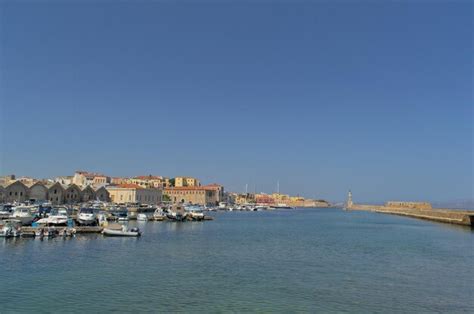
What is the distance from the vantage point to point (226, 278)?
744 inches

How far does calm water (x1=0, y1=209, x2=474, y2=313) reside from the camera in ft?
47.8

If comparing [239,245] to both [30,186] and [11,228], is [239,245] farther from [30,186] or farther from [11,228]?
[30,186]

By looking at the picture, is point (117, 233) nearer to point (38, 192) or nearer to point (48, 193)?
point (38, 192)

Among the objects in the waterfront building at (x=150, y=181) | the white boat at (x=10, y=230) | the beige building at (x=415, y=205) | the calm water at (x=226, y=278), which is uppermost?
the waterfront building at (x=150, y=181)

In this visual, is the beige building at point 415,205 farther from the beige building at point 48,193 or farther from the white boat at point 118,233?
the white boat at point 118,233

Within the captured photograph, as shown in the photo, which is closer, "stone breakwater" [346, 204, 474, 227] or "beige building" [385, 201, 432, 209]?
"stone breakwater" [346, 204, 474, 227]

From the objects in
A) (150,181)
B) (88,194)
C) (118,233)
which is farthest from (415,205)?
(150,181)

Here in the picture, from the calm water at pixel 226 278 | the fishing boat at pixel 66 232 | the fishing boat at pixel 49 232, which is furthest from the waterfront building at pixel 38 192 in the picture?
the calm water at pixel 226 278

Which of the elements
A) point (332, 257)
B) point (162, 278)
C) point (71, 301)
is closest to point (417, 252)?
point (332, 257)

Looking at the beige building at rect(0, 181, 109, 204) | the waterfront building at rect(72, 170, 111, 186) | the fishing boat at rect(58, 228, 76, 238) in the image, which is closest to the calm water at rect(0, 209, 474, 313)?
the fishing boat at rect(58, 228, 76, 238)

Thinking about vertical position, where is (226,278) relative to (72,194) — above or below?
below

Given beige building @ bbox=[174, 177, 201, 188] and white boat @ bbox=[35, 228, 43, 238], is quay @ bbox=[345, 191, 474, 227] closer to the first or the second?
white boat @ bbox=[35, 228, 43, 238]

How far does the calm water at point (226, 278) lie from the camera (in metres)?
14.6

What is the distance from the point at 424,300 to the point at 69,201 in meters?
96.1
